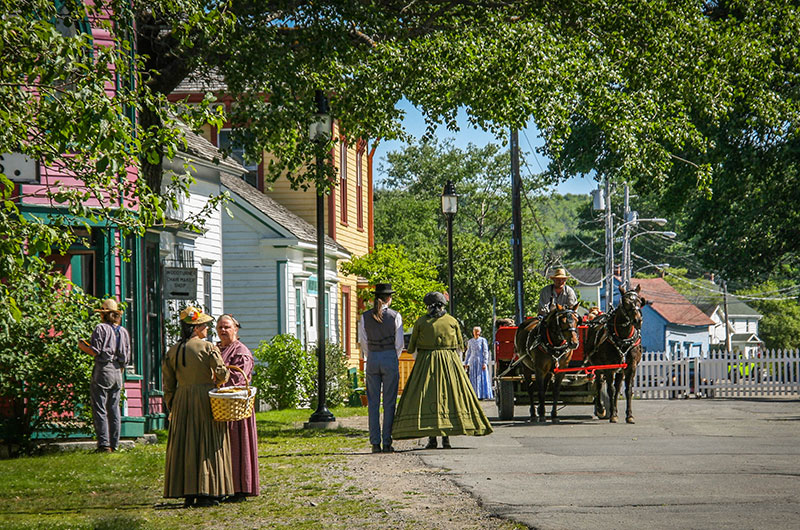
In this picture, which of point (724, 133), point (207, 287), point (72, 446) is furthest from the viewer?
point (724, 133)

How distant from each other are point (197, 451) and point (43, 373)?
6.86m

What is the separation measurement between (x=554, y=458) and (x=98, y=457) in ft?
19.1

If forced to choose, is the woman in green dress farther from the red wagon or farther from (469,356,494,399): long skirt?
(469,356,494,399): long skirt

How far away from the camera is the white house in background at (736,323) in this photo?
106375 millimetres

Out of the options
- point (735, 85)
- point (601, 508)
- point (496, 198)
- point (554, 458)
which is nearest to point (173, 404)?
point (601, 508)

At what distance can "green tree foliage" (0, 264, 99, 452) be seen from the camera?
52.9ft

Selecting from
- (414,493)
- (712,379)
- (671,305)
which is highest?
(671,305)

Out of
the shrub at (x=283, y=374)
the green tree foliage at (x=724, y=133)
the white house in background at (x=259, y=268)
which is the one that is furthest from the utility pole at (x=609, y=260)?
the shrub at (x=283, y=374)

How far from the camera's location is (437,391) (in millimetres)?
14906

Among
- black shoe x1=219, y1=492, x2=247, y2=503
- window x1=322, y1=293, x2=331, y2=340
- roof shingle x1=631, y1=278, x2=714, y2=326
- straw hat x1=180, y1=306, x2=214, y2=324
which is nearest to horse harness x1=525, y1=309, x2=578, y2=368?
black shoe x1=219, y1=492, x2=247, y2=503

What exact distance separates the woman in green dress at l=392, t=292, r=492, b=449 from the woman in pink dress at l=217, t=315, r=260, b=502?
4.32m

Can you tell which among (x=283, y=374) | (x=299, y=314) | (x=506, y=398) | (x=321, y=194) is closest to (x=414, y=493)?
(x=321, y=194)

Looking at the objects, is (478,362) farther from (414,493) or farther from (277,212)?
(414,493)

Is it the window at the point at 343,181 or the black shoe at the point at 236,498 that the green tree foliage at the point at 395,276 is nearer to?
the window at the point at 343,181
